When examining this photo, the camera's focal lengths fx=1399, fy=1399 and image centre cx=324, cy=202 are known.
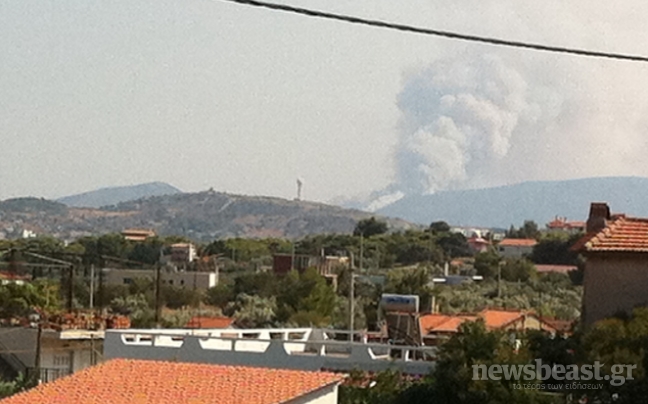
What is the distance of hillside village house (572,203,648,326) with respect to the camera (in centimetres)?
2330

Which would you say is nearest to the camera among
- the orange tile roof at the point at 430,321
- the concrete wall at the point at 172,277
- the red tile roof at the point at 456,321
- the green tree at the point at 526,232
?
the red tile roof at the point at 456,321

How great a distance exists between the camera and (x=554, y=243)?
117625 millimetres

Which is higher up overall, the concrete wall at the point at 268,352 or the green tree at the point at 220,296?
the green tree at the point at 220,296

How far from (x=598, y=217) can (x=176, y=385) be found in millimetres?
8821

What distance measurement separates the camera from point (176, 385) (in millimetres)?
23844

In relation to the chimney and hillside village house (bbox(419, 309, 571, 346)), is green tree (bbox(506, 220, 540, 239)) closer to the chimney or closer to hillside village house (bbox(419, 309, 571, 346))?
hillside village house (bbox(419, 309, 571, 346))

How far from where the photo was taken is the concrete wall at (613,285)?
23.3m

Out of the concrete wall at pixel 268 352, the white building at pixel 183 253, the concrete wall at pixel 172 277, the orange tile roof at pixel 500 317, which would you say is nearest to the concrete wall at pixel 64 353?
the concrete wall at pixel 268 352

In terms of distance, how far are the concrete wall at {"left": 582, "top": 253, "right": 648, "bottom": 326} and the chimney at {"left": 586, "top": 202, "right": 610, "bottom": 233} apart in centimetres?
277

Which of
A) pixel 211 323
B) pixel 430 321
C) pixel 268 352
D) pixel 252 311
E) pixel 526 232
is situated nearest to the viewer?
pixel 268 352

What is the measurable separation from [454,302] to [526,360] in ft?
139

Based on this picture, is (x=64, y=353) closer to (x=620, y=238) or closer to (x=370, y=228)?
(x=620, y=238)

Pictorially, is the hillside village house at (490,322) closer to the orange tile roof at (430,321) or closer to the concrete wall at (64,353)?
the orange tile roof at (430,321)
